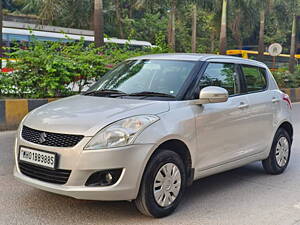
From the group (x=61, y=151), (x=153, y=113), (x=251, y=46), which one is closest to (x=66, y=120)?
(x=61, y=151)

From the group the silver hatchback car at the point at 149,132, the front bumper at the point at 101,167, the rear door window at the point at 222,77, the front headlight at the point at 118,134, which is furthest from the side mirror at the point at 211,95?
the front bumper at the point at 101,167

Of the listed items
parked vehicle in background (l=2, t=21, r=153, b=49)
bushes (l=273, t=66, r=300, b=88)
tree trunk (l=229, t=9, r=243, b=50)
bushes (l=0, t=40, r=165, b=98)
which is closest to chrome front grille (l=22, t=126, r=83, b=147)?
bushes (l=0, t=40, r=165, b=98)

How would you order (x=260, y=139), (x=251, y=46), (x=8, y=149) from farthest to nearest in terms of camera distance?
(x=251, y=46), (x=8, y=149), (x=260, y=139)

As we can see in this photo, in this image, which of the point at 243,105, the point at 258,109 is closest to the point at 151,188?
the point at 243,105

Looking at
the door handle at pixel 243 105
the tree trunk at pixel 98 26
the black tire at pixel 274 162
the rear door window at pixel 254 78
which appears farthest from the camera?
the tree trunk at pixel 98 26

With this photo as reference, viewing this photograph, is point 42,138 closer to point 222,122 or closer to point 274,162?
point 222,122

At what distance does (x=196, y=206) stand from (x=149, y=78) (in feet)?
4.86

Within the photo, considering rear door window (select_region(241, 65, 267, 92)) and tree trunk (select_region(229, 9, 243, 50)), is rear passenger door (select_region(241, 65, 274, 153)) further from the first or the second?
tree trunk (select_region(229, 9, 243, 50))

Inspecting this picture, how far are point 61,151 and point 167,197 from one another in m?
1.11

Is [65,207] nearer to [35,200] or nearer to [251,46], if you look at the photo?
[35,200]

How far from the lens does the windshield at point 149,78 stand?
4527 millimetres

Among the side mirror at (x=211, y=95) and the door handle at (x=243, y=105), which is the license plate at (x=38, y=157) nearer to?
the side mirror at (x=211, y=95)

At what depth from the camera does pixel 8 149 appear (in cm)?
680

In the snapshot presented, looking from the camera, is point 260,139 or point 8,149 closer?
point 260,139
